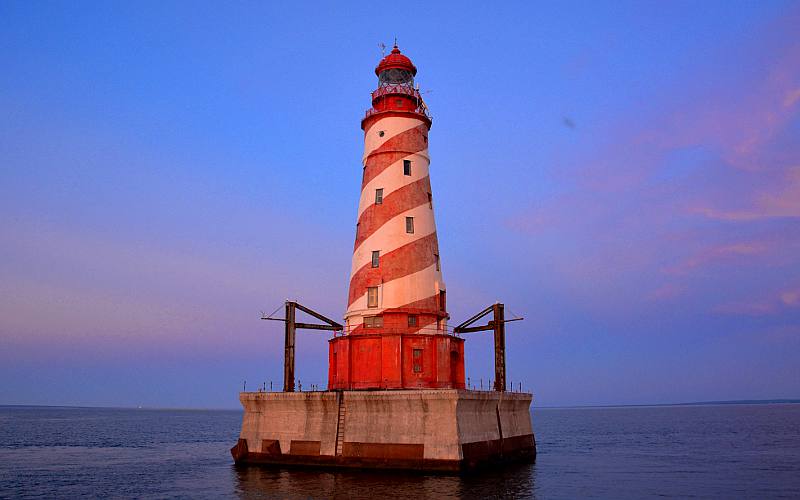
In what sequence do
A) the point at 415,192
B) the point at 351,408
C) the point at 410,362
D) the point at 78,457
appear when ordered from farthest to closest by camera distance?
1. the point at 78,457
2. the point at 415,192
3. the point at 410,362
4. the point at 351,408

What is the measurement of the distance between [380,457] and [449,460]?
3013 mm

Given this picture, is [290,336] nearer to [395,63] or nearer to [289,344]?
[289,344]

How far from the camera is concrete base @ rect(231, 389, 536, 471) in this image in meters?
27.0

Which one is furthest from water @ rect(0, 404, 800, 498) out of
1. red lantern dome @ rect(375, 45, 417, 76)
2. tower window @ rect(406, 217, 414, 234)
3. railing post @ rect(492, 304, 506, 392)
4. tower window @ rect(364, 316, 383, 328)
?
red lantern dome @ rect(375, 45, 417, 76)

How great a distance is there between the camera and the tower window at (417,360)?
3095cm

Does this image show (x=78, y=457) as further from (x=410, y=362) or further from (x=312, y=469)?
(x=410, y=362)

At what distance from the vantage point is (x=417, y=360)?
102ft

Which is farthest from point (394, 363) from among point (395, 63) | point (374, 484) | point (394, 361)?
point (395, 63)

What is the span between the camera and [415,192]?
33969mm

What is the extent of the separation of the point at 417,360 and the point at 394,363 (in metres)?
1.14

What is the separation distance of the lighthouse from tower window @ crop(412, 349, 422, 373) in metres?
0.05

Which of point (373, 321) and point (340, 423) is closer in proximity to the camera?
point (340, 423)

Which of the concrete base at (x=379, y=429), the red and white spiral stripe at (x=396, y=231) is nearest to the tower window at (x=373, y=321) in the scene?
the red and white spiral stripe at (x=396, y=231)

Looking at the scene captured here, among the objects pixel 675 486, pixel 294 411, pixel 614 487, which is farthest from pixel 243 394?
pixel 675 486
